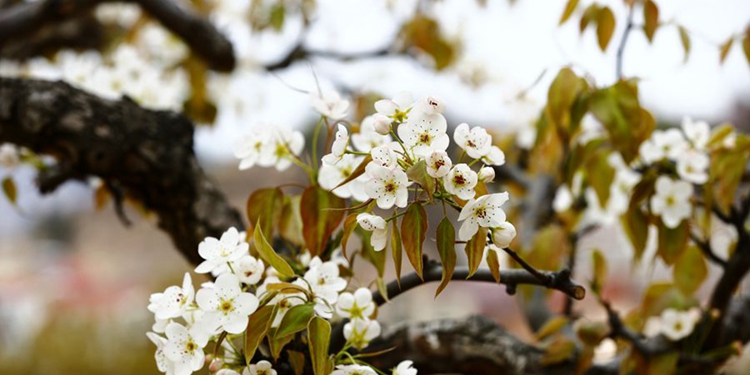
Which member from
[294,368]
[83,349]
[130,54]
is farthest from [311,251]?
[83,349]

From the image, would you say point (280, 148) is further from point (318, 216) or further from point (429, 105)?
point (429, 105)

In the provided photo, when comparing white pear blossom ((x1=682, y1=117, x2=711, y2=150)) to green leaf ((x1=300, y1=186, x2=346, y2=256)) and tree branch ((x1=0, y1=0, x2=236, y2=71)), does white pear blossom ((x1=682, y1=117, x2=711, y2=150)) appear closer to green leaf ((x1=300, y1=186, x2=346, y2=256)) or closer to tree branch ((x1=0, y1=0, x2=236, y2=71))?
green leaf ((x1=300, y1=186, x2=346, y2=256))

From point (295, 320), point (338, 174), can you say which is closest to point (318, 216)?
point (338, 174)

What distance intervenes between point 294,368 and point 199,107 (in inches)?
42.5

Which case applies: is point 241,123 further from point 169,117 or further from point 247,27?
point 169,117

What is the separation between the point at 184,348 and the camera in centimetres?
56

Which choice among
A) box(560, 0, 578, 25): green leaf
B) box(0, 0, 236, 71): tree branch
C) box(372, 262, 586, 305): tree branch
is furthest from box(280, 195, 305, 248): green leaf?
box(0, 0, 236, 71): tree branch

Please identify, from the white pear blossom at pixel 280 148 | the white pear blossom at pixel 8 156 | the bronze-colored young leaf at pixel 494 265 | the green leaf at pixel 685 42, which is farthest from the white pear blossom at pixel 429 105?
the white pear blossom at pixel 8 156

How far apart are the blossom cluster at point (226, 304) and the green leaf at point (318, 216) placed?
60 mm

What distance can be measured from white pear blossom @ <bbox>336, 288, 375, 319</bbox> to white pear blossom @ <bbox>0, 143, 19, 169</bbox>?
723 mm

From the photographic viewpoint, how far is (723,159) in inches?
37.3

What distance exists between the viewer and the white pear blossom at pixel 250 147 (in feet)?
2.35

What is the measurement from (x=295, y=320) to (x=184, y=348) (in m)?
0.09

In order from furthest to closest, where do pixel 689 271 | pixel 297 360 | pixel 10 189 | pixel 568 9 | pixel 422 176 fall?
pixel 10 189 < pixel 689 271 < pixel 568 9 < pixel 297 360 < pixel 422 176
